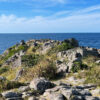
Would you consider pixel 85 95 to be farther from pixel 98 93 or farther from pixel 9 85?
pixel 9 85

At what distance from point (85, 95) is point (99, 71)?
158 inches

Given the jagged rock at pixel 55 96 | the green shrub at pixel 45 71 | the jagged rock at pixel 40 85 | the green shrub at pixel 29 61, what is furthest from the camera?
the green shrub at pixel 29 61

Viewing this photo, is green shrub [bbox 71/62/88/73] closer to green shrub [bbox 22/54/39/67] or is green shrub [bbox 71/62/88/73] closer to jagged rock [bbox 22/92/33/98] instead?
jagged rock [bbox 22/92/33/98]

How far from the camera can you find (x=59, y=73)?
14148mm

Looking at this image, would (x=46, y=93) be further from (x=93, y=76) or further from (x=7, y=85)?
(x=93, y=76)

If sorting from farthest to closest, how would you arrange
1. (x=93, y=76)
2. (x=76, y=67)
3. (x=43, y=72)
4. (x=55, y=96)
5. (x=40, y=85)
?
(x=76, y=67)
(x=43, y=72)
(x=93, y=76)
(x=40, y=85)
(x=55, y=96)

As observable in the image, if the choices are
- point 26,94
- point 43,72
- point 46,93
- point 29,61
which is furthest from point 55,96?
point 29,61

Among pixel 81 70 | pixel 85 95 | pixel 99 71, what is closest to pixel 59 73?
pixel 81 70

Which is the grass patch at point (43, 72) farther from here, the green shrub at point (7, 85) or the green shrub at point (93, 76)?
the green shrub at point (93, 76)

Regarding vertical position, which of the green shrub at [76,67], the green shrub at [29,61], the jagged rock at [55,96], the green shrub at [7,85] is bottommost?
the green shrub at [29,61]

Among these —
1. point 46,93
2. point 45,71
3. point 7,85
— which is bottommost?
point 7,85

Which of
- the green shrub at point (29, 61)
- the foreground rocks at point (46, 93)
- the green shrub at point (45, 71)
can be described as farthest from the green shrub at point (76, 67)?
the green shrub at point (29, 61)

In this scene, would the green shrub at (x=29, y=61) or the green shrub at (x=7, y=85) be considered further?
the green shrub at (x=29, y=61)

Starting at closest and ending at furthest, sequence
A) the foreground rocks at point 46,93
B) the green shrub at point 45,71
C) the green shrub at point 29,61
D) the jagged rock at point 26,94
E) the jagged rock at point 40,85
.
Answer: the foreground rocks at point 46,93
the jagged rock at point 26,94
the jagged rock at point 40,85
the green shrub at point 45,71
the green shrub at point 29,61
